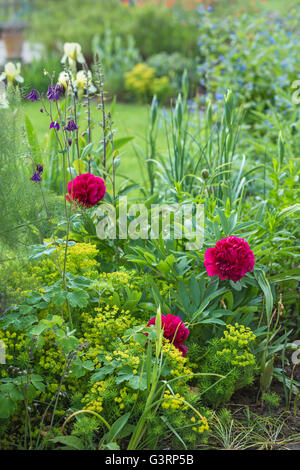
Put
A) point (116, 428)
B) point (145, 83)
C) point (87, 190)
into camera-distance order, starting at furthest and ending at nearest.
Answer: point (145, 83) < point (87, 190) < point (116, 428)

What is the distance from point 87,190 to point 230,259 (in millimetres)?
682

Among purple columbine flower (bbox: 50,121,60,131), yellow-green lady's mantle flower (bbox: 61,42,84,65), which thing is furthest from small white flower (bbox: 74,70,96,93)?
purple columbine flower (bbox: 50,121,60,131)

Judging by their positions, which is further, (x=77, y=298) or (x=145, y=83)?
(x=145, y=83)

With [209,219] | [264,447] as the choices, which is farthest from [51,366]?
[209,219]

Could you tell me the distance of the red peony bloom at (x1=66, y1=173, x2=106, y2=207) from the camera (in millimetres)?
2105

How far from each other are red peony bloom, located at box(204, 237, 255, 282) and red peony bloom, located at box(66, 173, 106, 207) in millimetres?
561

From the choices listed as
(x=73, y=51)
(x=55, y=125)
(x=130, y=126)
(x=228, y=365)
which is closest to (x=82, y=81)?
(x=73, y=51)

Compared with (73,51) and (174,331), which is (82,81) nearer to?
(73,51)

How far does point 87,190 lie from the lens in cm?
212

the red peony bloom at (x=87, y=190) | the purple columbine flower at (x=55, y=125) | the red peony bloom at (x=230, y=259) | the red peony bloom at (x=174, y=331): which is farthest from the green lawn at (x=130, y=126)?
the red peony bloom at (x=174, y=331)

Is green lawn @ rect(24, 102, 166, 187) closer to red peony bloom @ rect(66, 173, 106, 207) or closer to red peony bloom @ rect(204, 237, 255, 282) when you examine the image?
red peony bloom @ rect(66, 173, 106, 207)

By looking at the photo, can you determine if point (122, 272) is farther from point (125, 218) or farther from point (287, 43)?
point (287, 43)

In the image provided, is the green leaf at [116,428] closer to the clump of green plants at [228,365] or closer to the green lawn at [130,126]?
the clump of green plants at [228,365]

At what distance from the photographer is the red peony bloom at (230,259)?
183 centimetres
